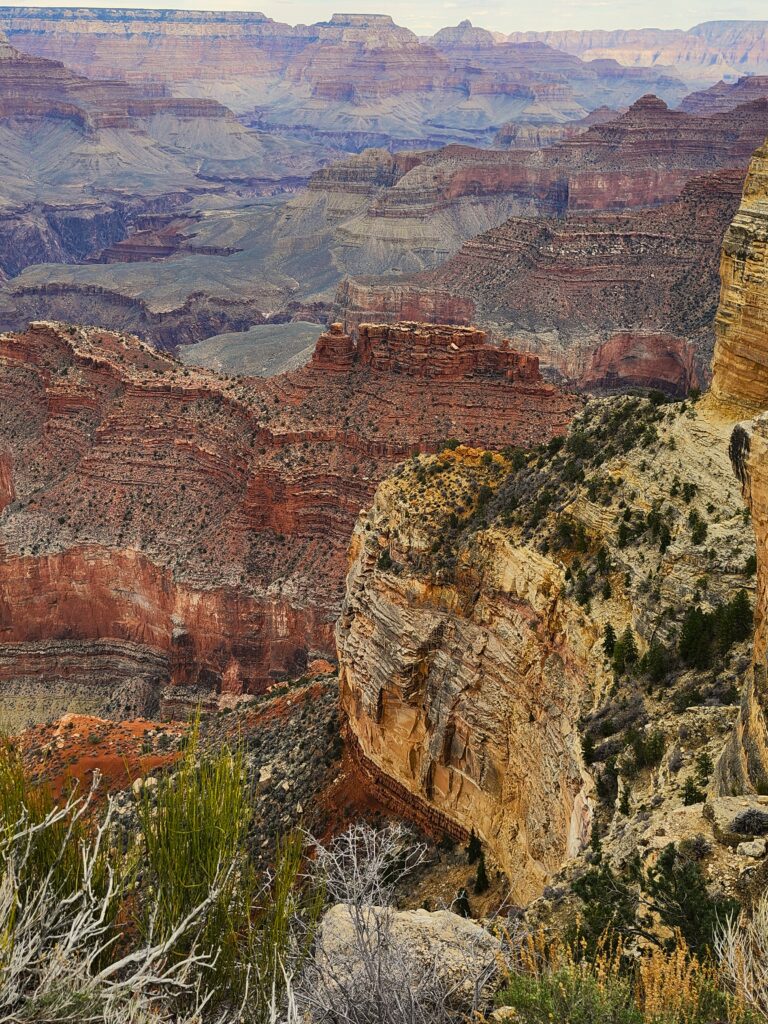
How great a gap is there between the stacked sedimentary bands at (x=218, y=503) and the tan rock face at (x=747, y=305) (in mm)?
28601

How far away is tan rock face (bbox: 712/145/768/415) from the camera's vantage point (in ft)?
74.5

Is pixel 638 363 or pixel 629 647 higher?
pixel 629 647

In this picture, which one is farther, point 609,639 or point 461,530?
point 461,530

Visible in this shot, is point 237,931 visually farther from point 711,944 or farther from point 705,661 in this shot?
point 705,661

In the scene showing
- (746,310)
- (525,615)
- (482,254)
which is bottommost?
(482,254)

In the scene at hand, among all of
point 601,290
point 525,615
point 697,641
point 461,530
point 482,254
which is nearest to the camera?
point 697,641

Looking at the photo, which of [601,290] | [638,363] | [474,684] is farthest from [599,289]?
[474,684]

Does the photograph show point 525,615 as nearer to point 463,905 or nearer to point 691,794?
point 463,905

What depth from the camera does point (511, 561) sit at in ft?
86.5

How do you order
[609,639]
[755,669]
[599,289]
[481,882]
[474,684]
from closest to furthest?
[755,669], [609,639], [481,882], [474,684], [599,289]

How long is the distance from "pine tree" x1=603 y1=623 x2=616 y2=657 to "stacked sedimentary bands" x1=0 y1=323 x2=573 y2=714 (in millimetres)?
28043

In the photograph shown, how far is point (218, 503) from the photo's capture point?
56.5m

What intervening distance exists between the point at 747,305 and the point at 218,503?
37179mm

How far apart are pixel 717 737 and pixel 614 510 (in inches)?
301
